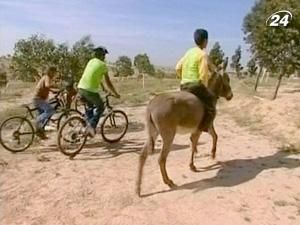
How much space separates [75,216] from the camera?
4.91m

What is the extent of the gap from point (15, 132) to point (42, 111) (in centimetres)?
71

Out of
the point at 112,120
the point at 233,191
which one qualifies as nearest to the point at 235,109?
the point at 112,120

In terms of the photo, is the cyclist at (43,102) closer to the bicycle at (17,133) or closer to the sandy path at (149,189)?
the bicycle at (17,133)

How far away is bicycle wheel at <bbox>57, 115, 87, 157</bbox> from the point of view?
7809 mm

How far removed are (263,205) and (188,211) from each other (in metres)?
1.05

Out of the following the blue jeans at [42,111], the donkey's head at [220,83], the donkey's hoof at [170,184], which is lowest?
the donkey's hoof at [170,184]

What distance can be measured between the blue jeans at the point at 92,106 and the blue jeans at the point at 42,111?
0.89 m

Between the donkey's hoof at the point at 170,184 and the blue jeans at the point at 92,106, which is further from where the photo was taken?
the blue jeans at the point at 92,106

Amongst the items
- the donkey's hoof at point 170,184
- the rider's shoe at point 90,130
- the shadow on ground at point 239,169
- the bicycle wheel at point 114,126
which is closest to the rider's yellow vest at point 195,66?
the shadow on ground at point 239,169

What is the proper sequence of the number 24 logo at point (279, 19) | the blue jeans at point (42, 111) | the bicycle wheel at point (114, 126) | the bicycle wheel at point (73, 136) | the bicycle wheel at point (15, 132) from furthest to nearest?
the number 24 logo at point (279, 19), the bicycle wheel at point (114, 126), the blue jeans at point (42, 111), the bicycle wheel at point (15, 132), the bicycle wheel at point (73, 136)

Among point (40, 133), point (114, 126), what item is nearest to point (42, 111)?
point (40, 133)

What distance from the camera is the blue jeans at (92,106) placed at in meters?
7.88

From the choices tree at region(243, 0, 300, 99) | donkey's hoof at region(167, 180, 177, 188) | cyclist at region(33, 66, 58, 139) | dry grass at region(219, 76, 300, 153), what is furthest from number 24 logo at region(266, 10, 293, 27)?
donkey's hoof at region(167, 180, 177, 188)

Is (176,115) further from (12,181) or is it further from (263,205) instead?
(12,181)
